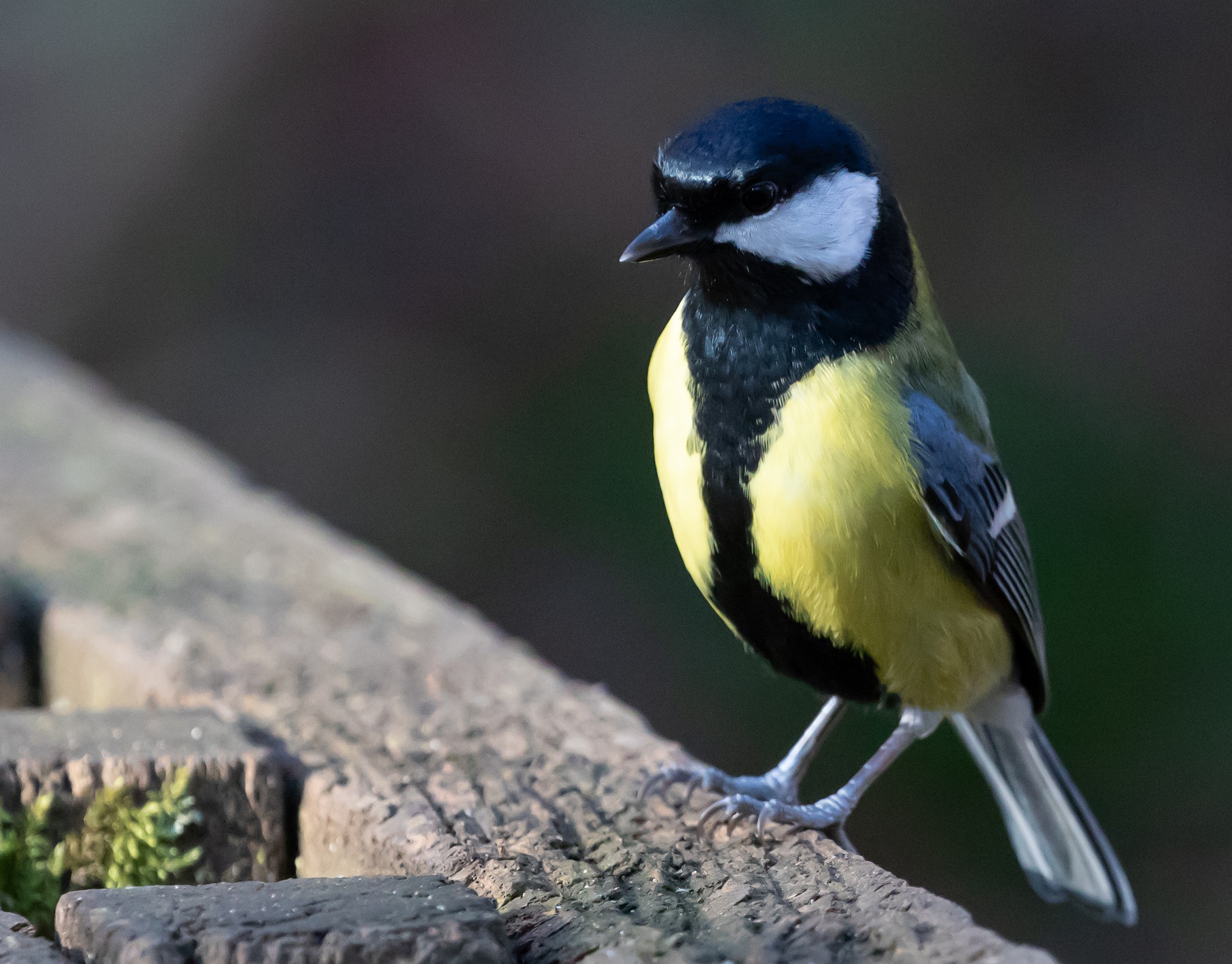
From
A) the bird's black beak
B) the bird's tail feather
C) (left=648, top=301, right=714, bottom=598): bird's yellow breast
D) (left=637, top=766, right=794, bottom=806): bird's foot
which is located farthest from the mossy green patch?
the bird's tail feather

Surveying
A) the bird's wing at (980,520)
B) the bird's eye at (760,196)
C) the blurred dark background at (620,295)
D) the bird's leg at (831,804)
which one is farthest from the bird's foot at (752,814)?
the blurred dark background at (620,295)

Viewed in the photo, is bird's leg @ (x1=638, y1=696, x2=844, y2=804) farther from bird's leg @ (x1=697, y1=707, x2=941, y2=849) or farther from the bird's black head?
the bird's black head

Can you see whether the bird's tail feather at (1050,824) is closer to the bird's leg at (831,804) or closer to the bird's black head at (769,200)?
the bird's leg at (831,804)

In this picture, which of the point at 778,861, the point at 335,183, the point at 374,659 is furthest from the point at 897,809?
the point at 335,183

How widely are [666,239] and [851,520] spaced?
0.44 metres

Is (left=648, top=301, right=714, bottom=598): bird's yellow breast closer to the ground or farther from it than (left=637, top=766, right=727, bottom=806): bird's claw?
farther from it

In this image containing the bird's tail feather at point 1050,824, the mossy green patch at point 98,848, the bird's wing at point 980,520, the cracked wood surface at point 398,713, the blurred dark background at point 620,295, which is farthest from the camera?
the blurred dark background at point 620,295

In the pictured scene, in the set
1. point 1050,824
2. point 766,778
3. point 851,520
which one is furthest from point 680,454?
point 1050,824

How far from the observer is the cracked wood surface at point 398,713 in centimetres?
143

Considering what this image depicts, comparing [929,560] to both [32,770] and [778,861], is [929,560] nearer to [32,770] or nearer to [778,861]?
[778,861]

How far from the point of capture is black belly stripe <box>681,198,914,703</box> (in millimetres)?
1782

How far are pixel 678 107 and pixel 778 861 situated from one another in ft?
15.9

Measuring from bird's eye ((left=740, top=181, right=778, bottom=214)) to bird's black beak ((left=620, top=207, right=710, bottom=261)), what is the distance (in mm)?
63

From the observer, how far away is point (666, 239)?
176 centimetres
